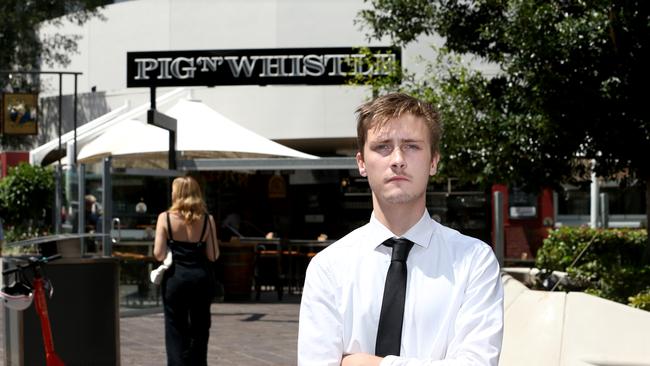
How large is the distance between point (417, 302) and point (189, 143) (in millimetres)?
14739

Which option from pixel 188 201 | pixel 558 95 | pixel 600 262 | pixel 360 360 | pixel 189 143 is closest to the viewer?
pixel 360 360

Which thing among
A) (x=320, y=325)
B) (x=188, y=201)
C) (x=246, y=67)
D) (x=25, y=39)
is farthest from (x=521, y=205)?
(x=320, y=325)

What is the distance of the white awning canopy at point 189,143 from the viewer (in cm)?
1698

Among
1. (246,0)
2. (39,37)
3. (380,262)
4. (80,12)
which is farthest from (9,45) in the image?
(380,262)

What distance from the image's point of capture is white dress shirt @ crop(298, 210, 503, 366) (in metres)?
2.80

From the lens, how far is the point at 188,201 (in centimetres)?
880

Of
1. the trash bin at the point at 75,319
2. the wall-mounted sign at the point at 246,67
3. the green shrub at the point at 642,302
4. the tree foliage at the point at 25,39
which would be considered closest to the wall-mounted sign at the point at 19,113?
the tree foliage at the point at 25,39

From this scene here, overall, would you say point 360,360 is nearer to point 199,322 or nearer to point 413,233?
point 413,233

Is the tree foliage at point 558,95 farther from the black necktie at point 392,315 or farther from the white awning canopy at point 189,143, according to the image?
the black necktie at point 392,315

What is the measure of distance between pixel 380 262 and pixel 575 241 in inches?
406

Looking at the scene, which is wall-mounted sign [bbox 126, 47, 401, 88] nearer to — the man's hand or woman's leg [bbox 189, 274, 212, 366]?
woman's leg [bbox 189, 274, 212, 366]

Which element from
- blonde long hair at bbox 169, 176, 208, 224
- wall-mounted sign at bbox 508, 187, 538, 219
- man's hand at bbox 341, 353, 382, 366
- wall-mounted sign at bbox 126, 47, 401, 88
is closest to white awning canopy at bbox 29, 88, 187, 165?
wall-mounted sign at bbox 126, 47, 401, 88

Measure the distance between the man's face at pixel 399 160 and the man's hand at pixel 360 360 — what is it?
15.5 inches

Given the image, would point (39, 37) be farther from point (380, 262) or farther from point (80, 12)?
point (380, 262)
